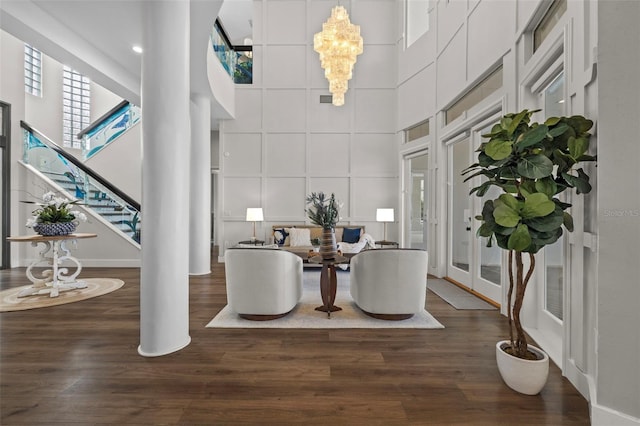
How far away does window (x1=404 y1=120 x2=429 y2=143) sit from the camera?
6477 millimetres

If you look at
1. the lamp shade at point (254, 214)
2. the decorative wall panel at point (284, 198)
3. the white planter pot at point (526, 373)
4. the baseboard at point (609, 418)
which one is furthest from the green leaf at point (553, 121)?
the decorative wall panel at point (284, 198)

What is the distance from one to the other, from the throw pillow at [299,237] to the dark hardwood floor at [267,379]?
357 cm

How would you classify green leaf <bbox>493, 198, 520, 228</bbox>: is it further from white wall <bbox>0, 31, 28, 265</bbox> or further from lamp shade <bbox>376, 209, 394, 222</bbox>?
white wall <bbox>0, 31, 28, 265</bbox>

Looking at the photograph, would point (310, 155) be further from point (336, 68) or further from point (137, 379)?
point (137, 379)

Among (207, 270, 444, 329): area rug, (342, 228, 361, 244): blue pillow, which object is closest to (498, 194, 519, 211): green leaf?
(207, 270, 444, 329): area rug

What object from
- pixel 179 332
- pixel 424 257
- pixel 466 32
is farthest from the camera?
pixel 466 32

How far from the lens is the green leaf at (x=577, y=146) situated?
1.95 m

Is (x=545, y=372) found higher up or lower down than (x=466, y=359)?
higher up

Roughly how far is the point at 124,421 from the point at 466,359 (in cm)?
250

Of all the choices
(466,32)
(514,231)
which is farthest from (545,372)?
(466,32)

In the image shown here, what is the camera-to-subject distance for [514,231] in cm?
195

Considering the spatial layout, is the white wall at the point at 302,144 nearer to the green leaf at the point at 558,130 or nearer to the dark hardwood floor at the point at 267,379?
the dark hardwood floor at the point at 267,379

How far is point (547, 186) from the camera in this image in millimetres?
1962

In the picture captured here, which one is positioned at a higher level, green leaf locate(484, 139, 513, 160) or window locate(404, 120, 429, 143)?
window locate(404, 120, 429, 143)
